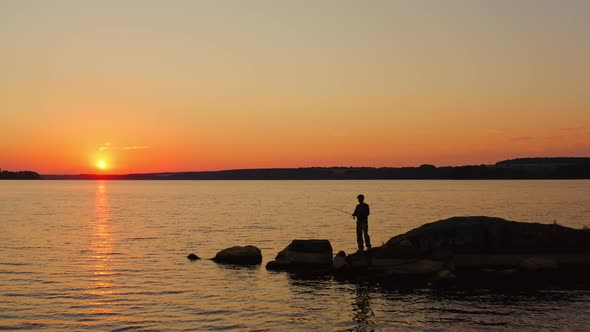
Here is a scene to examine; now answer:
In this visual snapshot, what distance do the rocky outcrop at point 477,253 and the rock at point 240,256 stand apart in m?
5.90

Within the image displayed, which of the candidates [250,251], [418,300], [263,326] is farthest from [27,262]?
[418,300]

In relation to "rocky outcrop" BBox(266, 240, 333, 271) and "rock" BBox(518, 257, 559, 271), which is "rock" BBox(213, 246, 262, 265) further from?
"rock" BBox(518, 257, 559, 271)

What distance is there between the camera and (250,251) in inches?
1289

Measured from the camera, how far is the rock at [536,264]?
27.5 m

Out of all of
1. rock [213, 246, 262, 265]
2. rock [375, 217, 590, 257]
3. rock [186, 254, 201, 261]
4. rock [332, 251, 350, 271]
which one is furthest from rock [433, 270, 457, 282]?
rock [186, 254, 201, 261]

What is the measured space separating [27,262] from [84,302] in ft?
41.0

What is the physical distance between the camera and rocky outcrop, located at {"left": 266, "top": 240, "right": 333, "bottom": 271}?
3022 cm

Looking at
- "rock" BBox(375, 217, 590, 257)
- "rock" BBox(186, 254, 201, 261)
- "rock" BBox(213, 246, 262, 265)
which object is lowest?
"rock" BBox(186, 254, 201, 261)

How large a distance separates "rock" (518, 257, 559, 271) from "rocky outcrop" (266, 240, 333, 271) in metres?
9.24

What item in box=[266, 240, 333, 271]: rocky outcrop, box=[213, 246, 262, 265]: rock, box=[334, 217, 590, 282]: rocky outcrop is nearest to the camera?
box=[334, 217, 590, 282]: rocky outcrop

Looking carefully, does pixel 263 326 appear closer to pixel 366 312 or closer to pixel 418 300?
pixel 366 312

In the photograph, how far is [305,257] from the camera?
100.0 ft

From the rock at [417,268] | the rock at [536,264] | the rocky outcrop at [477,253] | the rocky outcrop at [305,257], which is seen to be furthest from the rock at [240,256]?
the rock at [536,264]

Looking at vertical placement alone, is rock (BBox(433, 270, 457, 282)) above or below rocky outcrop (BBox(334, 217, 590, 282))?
below
